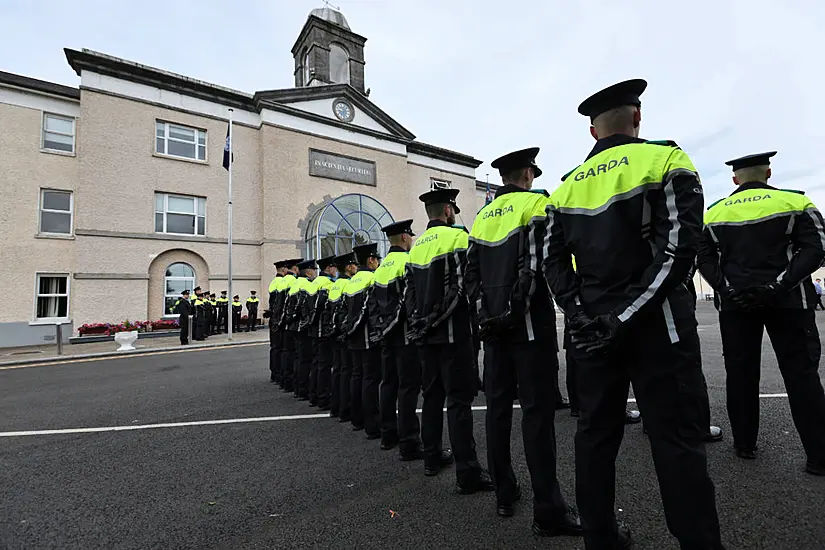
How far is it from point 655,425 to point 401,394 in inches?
95.7

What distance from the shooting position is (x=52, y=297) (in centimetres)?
1609

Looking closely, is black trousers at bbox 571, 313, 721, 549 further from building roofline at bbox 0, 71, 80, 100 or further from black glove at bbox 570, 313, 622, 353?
building roofline at bbox 0, 71, 80, 100

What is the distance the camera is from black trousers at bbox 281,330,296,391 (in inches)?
267

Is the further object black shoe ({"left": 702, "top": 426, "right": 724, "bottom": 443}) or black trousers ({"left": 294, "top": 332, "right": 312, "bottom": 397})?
black trousers ({"left": 294, "top": 332, "right": 312, "bottom": 397})

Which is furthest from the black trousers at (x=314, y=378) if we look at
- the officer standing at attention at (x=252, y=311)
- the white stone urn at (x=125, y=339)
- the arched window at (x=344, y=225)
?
the arched window at (x=344, y=225)

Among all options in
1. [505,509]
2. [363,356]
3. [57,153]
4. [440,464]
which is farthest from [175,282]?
[505,509]

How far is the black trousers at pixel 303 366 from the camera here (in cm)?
627

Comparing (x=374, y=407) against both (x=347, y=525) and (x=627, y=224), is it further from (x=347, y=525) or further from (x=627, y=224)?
(x=627, y=224)

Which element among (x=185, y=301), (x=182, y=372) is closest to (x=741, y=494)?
(x=182, y=372)

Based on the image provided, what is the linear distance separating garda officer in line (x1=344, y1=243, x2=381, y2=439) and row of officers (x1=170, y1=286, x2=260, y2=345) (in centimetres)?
1153

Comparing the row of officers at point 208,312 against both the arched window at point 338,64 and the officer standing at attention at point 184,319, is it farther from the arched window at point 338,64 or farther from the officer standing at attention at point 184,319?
the arched window at point 338,64

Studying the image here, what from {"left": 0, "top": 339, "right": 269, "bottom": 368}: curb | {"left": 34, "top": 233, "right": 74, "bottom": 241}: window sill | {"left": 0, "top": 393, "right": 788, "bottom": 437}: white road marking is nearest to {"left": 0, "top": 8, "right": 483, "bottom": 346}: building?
{"left": 34, "top": 233, "right": 74, "bottom": 241}: window sill

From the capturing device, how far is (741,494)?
2674mm

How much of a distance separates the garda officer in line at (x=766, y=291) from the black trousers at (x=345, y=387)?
3.85 m
